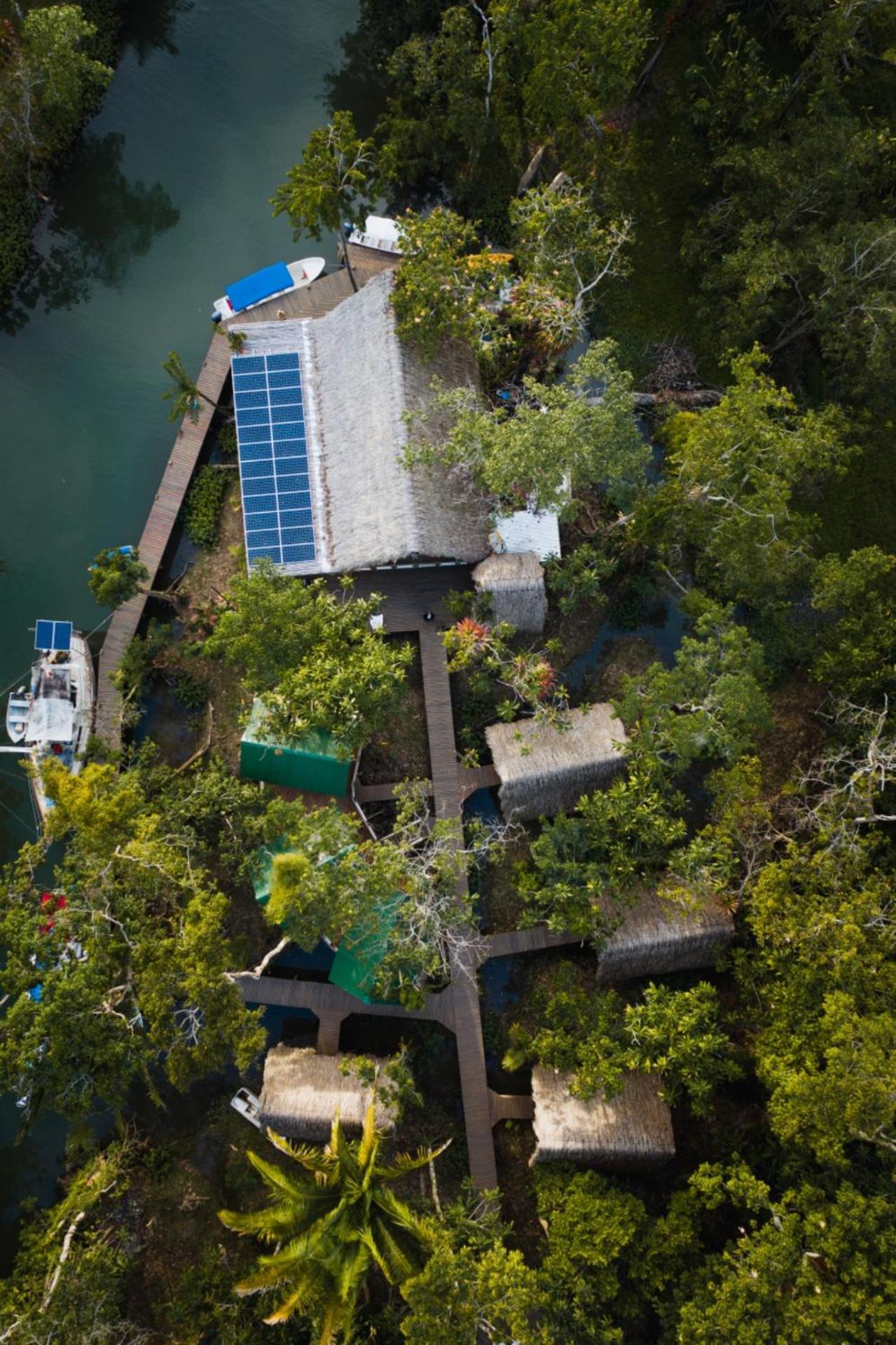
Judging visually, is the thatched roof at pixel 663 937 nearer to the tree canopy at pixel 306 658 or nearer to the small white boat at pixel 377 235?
the tree canopy at pixel 306 658

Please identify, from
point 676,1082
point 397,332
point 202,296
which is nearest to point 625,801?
point 676,1082

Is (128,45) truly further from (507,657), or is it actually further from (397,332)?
(507,657)

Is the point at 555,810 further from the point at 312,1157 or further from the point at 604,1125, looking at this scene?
the point at 312,1157

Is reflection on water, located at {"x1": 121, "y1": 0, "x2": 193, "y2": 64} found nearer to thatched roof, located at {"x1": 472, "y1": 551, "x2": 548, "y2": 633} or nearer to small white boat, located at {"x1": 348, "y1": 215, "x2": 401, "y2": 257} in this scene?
small white boat, located at {"x1": 348, "y1": 215, "x2": 401, "y2": 257}

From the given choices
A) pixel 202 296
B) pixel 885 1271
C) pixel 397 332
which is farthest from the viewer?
pixel 202 296

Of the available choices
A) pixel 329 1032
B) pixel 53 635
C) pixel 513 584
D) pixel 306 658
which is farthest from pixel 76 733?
pixel 513 584

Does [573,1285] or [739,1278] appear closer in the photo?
[739,1278]
